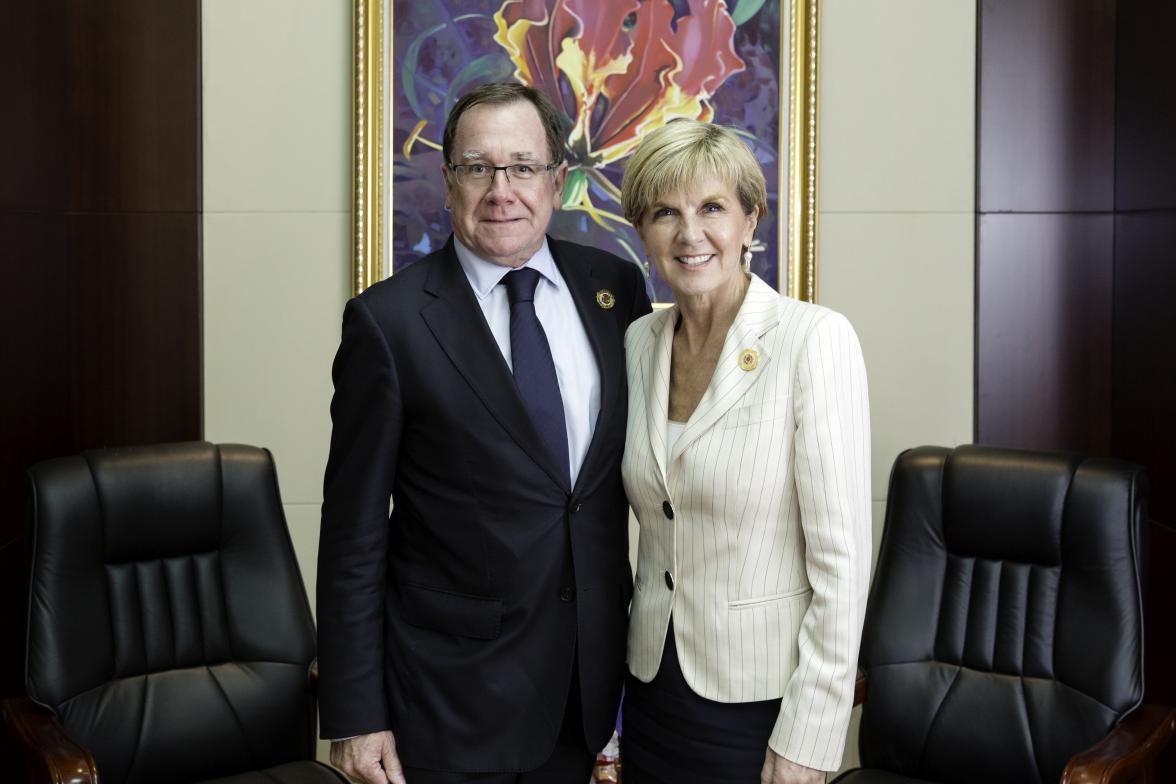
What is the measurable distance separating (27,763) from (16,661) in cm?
61

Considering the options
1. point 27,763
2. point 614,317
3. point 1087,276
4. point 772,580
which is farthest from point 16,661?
point 1087,276

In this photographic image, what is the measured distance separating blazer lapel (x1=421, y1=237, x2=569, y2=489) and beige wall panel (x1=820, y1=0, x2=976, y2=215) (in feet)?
5.54

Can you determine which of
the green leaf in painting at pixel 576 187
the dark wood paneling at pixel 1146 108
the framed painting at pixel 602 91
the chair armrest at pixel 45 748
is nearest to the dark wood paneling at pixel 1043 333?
the dark wood paneling at pixel 1146 108

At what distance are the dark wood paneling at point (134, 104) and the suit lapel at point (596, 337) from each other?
161 centimetres

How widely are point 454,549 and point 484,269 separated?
1.60 feet

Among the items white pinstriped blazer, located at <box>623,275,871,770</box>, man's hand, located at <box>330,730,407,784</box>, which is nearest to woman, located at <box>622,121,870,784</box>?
white pinstriped blazer, located at <box>623,275,871,770</box>

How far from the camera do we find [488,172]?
6.08ft

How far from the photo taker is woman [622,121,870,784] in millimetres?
1638

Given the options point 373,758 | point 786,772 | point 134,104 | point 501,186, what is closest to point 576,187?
point 134,104

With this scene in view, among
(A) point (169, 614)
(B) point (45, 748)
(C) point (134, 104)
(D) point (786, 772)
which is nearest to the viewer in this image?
Result: (D) point (786, 772)

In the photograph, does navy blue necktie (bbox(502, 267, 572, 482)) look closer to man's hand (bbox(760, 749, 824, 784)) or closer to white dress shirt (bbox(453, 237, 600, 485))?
white dress shirt (bbox(453, 237, 600, 485))

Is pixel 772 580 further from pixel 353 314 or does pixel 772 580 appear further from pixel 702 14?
pixel 702 14

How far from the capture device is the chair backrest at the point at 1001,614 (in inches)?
94.7

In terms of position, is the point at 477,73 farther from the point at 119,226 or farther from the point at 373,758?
the point at 373,758
